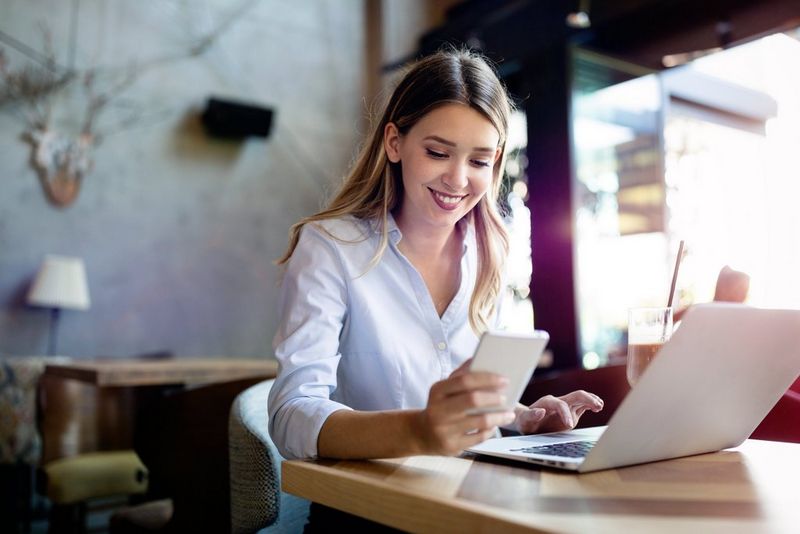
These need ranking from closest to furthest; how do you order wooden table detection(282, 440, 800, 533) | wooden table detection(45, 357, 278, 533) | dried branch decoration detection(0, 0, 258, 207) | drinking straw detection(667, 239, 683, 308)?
wooden table detection(282, 440, 800, 533) < drinking straw detection(667, 239, 683, 308) < wooden table detection(45, 357, 278, 533) < dried branch decoration detection(0, 0, 258, 207)

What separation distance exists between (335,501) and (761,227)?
3701 mm

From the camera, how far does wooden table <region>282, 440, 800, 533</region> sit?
0.64 metres

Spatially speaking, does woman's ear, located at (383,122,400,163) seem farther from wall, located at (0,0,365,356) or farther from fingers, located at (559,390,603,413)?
wall, located at (0,0,365,356)

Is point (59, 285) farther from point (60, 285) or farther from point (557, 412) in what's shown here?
point (557, 412)

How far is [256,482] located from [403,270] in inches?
17.7

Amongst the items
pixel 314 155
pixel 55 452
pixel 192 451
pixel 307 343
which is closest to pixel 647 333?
pixel 307 343

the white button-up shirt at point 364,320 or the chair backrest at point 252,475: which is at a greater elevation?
the white button-up shirt at point 364,320

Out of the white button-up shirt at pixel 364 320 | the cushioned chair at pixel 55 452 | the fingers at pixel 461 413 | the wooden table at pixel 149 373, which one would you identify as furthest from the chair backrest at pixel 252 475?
the cushioned chair at pixel 55 452

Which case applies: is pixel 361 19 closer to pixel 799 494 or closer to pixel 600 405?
pixel 600 405

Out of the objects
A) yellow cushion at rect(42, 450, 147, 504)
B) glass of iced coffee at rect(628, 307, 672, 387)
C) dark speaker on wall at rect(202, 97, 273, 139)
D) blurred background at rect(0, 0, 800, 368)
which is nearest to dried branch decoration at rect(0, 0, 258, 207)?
blurred background at rect(0, 0, 800, 368)

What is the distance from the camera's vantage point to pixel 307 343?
111 centimetres

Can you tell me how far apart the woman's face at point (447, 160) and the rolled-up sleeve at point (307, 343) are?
193 millimetres

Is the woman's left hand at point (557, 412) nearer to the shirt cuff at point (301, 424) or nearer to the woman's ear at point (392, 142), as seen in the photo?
Result: the shirt cuff at point (301, 424)

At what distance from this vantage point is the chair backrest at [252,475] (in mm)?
1242
